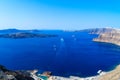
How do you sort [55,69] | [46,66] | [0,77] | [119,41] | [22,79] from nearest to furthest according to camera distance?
[0,77] → [22,79] → [55,69] → [46,66] → [119,41]

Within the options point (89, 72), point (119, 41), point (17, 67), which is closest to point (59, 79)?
point (89, 72)

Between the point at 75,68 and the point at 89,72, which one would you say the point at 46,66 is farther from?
the point at 89,72

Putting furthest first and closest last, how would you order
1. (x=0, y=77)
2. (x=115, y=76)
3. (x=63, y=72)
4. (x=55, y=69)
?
(x=55, y=69), (x=63, y=72), (x=115, y=76), (x=0, y=77)

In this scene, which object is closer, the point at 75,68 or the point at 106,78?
the point at 106,78

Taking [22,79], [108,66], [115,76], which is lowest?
[108,66]

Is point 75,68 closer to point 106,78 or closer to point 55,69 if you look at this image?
point 55,69

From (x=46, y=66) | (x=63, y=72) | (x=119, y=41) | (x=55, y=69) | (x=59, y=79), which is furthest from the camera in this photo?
(x=119, y=41)

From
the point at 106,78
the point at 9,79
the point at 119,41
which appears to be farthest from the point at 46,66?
the point at 119,41

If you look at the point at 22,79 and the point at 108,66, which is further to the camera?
the point at 108,66

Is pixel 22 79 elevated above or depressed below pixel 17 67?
above
